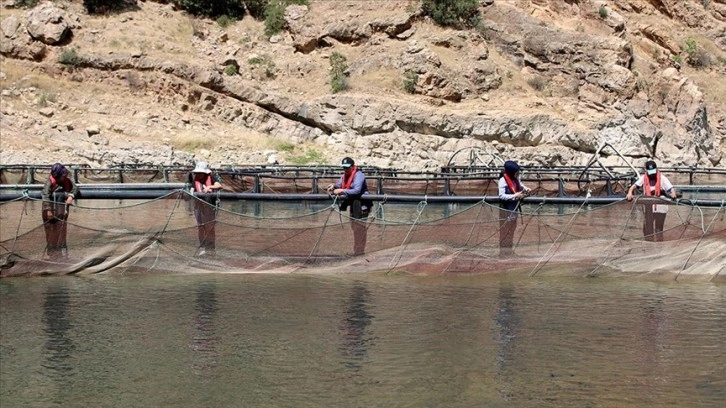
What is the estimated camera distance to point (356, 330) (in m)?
9.25

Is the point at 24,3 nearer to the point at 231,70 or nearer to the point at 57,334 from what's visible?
the point at 231,70

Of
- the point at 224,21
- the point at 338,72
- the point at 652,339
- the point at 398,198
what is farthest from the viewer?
the point at 224,21

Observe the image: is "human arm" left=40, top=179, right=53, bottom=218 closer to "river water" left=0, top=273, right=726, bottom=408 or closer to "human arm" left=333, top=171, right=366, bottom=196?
Answer: "river water" left=0, top=273, right=726, bottom=408

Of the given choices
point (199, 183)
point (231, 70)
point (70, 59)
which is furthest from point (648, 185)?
point (70, 59)

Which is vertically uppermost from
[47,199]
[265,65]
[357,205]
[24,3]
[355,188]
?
[24,3]

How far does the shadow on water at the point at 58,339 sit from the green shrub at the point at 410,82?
1120 inches

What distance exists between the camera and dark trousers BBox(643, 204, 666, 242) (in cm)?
1255

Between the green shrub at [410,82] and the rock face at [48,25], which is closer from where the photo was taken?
the green shrub at [410,82]

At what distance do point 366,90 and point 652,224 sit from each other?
26.4 metres

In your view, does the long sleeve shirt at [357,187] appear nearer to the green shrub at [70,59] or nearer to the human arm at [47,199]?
the human arm at [47,199]

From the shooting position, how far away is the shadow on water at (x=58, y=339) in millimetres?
7469

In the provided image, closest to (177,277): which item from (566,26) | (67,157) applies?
(67,157)

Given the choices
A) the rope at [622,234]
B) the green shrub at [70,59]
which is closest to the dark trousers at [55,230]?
the rope at [622,234]

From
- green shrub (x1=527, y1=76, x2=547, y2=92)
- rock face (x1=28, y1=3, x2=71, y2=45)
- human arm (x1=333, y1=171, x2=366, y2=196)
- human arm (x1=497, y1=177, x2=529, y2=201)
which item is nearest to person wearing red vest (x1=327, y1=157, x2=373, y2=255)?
human arm (x1=333, y1=171, x2=366, y2=196)
